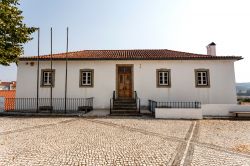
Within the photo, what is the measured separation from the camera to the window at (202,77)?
46.9 feet

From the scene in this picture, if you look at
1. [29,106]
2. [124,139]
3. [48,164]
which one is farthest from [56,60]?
[48,164]

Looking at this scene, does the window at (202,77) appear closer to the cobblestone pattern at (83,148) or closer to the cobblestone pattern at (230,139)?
the cobblestone pattern at (230,139)

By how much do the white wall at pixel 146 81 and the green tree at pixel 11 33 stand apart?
8.99 ft

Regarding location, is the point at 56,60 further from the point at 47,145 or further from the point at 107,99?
the point at 47,145

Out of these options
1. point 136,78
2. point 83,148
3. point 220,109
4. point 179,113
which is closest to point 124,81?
point 136,78

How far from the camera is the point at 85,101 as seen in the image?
14266 mm

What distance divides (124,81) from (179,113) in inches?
201

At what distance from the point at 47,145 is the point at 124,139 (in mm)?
2594

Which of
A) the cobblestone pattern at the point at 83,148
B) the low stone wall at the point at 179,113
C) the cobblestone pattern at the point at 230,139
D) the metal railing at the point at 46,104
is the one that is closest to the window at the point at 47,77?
the metal railing at the point at 46,104

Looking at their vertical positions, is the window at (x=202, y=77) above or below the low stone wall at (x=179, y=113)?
above

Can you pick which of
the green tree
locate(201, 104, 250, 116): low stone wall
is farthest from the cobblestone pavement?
the green tree

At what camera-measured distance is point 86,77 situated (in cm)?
1466

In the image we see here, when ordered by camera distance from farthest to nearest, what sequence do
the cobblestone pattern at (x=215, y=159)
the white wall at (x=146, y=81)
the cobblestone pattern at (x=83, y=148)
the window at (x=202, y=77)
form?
the window at (x=202, y=77)
the white wall at (x=146, y=81)
the cobblestone pattern at (x=83, y=148)
the cobblestone pattern at (x=215, y=159)

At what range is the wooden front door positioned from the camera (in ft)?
47.8
